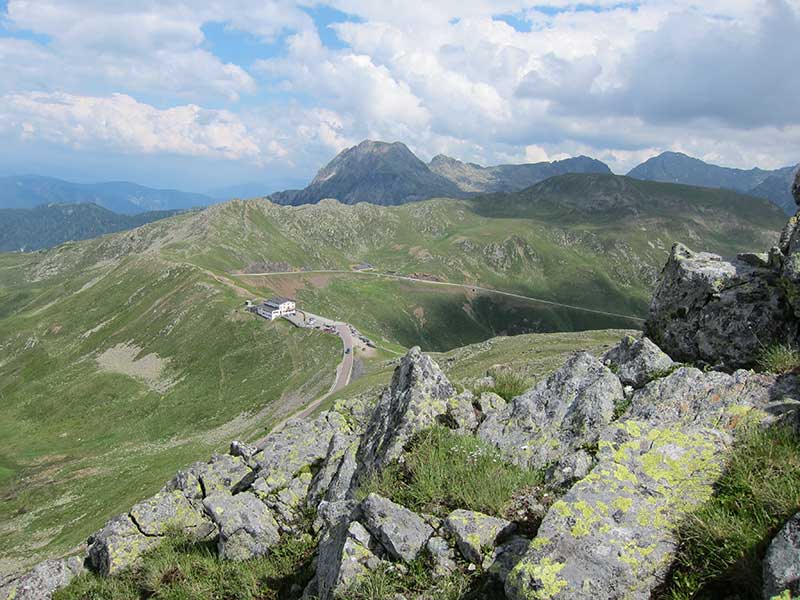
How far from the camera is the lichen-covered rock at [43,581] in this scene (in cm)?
1409

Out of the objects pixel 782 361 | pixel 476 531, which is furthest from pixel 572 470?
pixel 782 361

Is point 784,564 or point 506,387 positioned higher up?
point 784,564

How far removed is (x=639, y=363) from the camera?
1522 cm

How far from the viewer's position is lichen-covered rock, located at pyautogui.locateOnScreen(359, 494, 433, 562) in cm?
823

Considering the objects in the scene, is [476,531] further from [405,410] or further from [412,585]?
[405,410]

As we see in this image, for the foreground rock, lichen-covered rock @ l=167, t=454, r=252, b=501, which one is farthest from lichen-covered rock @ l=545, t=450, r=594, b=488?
lichen-covered rock @ l=167, t=454, r=252, b=501

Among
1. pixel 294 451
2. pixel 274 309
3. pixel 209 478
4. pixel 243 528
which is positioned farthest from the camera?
pixel 274 309

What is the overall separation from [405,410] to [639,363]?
823 cm

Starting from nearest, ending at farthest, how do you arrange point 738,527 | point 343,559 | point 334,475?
point 738,527 < point 343,559 < point 334,475

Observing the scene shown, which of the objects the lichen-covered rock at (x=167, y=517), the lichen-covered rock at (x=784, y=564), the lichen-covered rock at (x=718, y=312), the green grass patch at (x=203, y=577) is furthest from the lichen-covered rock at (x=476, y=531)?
the lichen-covered rock at (x=718, y=312)

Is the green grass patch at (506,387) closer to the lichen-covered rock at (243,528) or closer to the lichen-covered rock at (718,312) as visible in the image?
the lichen-covered rock at (718,312)

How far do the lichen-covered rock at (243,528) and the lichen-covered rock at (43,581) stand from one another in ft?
18.3

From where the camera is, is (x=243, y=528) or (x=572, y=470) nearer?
(x=572, y=470)

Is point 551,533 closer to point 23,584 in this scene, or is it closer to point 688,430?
point 688,430
